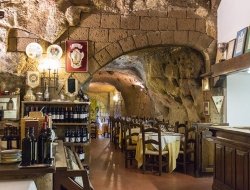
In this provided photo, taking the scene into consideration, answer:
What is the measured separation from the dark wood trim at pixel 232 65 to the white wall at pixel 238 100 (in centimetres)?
57

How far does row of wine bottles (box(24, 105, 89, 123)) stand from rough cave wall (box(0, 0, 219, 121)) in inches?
22.6

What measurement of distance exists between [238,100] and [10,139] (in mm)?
4660

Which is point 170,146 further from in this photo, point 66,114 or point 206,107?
point 66,114

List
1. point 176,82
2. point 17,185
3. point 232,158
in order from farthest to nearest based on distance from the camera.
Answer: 1. point 176,82
2. point 232,158
3. point 17,185

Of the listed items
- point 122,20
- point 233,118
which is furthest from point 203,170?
point 122,20

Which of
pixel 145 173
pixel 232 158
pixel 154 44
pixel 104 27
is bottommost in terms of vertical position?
pixel 145 173

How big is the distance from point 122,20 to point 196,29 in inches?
59.1

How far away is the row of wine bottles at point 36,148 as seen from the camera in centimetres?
244

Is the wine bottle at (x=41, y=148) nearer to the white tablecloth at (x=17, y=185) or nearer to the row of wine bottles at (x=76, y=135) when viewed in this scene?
the white tablecloth at (x=17, y=185)

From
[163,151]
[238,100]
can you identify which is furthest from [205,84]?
[163,151]

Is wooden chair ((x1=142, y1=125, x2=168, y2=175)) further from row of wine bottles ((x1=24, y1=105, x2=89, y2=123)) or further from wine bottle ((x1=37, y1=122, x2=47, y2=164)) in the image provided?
wine bottle ((x1=37, y1=122, x2=47, y2=164))

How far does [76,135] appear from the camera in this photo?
19.7 ft

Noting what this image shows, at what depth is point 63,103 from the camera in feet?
19.4

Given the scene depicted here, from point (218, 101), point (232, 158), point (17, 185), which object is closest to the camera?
point (17, 185)
